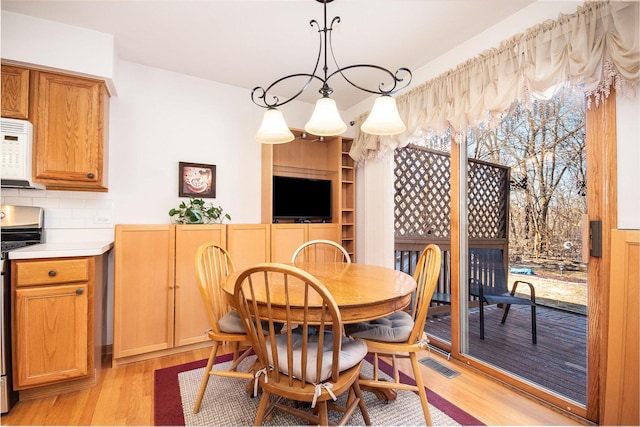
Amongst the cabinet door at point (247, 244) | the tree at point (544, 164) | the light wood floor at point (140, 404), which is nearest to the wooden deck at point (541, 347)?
the light wood floor at point (140, 404)

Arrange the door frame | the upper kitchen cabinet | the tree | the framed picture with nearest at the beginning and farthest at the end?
the door frame, the tree, the upper kitchen cabinet, the framed picture

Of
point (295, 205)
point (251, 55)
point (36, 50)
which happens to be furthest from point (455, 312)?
point (36, 50)

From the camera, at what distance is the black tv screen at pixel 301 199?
309cm

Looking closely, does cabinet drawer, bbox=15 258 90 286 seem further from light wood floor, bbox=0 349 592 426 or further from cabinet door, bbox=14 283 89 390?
light wood floor, bbox=0 349 592 426

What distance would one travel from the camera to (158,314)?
94.9 inches

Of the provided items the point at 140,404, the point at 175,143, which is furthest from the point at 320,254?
the point at 140,404

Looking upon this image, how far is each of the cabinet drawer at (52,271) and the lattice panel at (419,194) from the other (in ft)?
8.81

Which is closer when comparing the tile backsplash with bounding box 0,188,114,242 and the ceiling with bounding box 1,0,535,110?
the ceiling with bounding box 1,0,535,110

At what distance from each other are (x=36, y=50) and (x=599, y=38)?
10.9 ft

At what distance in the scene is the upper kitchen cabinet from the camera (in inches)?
81.4

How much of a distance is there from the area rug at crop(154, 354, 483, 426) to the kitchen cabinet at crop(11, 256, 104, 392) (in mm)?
515

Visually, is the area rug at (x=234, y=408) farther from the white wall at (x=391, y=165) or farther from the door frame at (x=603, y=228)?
the white wall at (x=391, y=165)

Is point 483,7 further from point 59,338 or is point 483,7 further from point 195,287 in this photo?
point 59,338

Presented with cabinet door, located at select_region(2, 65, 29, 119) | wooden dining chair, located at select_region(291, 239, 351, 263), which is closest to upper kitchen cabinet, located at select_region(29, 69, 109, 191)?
cabinet door, located at select_region(2, 65, 29, 119)
